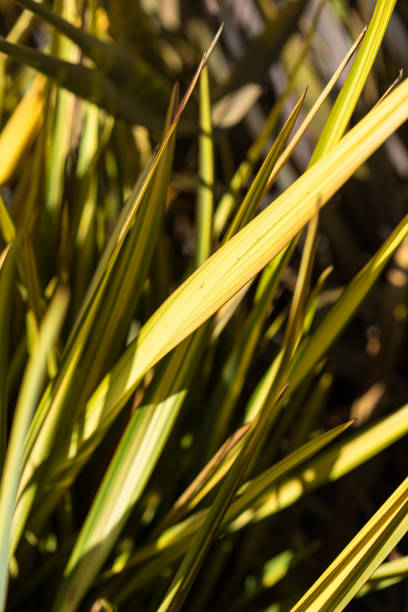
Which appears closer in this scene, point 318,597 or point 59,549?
point 318,597

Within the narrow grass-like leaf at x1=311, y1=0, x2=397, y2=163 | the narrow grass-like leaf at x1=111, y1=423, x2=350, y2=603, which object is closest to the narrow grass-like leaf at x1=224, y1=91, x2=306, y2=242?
the narrow grass-like leaf at x1=311, y1=0, x2=397, y2=163

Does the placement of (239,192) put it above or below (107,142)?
below

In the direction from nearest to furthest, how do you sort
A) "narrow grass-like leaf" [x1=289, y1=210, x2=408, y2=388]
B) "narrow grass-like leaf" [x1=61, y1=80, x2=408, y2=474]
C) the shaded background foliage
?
"narrow grass-like leaf" [x1=61, y1=80, x2=408, y2=474], "narrow grass-like leaf" [x1=289, y1=210, x2=408, y2=388], the shaded background foliage

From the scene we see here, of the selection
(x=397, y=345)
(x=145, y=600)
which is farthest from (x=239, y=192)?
(x=145, y=600)

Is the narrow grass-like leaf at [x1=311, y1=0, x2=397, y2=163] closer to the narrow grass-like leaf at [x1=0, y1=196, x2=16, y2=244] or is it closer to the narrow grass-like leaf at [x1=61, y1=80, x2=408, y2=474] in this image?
the narrow grass-like leaf at [x1=61, y1=80, x2=408, y2=474]

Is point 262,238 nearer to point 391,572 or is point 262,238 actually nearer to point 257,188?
point 257,188

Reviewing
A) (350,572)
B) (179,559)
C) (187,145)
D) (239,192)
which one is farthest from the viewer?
(187,145)

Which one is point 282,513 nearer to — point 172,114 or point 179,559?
point 179,559
